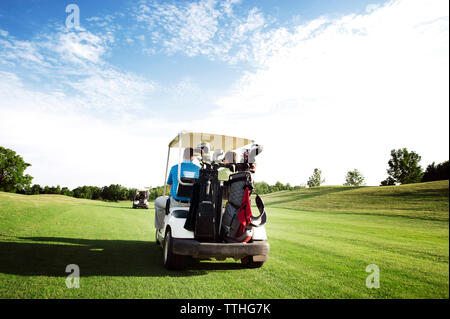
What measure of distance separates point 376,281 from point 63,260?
6150mm

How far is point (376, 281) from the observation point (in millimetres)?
5004

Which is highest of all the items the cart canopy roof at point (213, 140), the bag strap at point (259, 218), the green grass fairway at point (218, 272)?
A: the cart canopy roof at point (213, 140)

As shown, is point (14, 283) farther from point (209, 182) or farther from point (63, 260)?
point (209, 182)

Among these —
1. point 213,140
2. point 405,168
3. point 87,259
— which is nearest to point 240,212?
point 213,140

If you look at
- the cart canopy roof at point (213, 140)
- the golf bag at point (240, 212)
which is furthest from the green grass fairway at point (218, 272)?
the cart canopy roof at point (213, 140)

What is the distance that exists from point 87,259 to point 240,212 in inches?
142

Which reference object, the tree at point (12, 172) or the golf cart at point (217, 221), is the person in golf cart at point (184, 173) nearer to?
the golf cart at point (217, 221)

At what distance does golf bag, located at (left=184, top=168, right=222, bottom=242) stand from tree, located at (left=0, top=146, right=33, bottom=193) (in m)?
94.0

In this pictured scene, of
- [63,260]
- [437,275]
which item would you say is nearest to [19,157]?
[63,260]

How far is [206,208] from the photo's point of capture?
5.20m

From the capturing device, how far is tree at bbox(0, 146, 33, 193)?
78812 mm

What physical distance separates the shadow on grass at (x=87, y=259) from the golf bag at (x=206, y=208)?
86 cm

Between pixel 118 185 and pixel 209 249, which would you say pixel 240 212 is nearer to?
pixel 209 249

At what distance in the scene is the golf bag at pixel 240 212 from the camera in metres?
5.16
